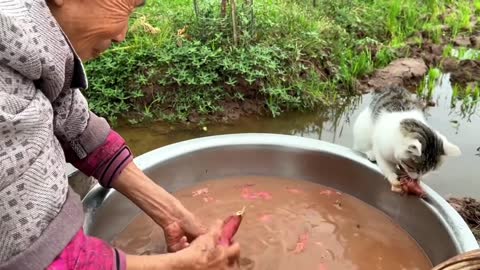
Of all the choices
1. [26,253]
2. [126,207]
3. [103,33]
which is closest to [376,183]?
[126,207]

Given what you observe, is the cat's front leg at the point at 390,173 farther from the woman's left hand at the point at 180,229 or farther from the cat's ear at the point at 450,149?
the woman's left hand at the point at 180,229

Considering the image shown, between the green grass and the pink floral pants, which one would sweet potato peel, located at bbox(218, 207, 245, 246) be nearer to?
the pink floral pants

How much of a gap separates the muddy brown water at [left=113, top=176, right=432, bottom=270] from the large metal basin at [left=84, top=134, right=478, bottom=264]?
1.7 inches

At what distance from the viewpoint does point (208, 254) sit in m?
1.77

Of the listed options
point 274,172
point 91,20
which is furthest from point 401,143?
point 91,20

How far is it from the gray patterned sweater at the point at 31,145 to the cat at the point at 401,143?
1602 mm

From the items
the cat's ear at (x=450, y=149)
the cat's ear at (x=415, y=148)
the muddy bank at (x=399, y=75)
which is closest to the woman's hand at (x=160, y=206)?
the cat's ear at (x=415, y=148)

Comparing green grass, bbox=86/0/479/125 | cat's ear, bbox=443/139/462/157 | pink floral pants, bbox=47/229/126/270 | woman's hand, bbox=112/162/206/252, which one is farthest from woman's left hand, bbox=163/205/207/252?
green grass, bbox=86/0/479/125

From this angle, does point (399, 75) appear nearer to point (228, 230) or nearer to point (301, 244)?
point (301, 244)

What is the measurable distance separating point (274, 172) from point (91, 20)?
155cm

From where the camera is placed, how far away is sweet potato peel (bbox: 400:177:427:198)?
8.07 ft

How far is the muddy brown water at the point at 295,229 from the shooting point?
2.34 metres

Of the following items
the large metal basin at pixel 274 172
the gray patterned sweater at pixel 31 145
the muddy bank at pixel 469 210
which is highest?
the gray patterned sweater at pixel 31 145

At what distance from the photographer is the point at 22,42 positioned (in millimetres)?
1275
